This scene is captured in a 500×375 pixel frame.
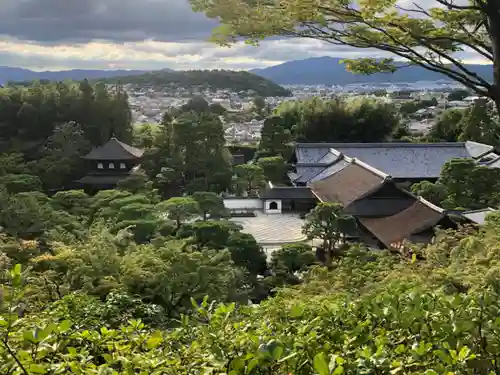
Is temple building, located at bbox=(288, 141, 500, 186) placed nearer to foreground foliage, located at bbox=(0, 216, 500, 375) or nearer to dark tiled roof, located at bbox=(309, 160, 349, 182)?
dark tiled roof, located at bbox=(309, 160, 349, 182)

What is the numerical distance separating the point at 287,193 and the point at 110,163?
7547 mm

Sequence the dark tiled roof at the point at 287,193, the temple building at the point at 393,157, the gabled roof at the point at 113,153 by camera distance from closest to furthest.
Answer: the dark tiled roof at the point at 287,193 → the gabled roof at the point at 113,153 → the temple building at the point at 393,157

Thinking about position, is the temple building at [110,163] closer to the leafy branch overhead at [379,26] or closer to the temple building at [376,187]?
the temple building at [376,187]

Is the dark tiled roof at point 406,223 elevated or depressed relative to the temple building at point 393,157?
depressed

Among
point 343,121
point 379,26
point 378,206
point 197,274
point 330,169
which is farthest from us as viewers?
point 343,121

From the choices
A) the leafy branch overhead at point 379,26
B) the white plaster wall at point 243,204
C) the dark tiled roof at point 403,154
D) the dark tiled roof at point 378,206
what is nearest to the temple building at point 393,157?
the dark tiled roof at point 403,154

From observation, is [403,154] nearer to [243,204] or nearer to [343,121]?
[343,121]

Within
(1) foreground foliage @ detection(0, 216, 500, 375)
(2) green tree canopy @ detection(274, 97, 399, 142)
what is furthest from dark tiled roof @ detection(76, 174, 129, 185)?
(1) foreground foliage @ detection(0, 216, 500, 375)

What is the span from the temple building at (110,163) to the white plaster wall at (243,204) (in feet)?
13.6

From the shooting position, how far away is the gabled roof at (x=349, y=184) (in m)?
16.7

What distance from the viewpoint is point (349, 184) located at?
59.5 feet

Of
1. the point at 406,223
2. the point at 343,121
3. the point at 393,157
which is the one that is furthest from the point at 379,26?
the point at 343,121

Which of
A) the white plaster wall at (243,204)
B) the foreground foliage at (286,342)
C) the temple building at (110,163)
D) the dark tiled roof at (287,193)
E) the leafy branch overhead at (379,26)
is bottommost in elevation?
the white plaster wall at (243,204)

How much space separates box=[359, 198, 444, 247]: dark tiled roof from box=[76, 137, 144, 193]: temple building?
430 inches
